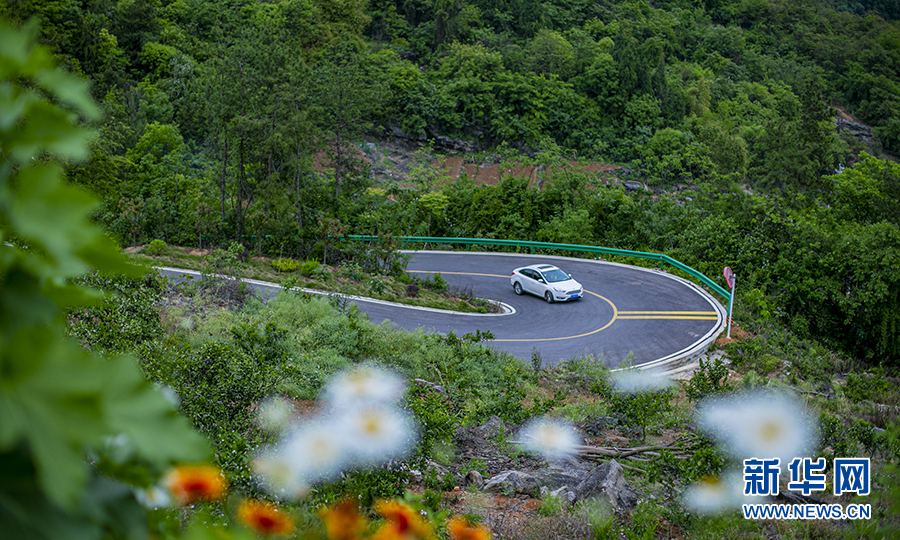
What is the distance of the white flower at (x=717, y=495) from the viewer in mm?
6043

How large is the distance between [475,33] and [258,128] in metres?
42.7

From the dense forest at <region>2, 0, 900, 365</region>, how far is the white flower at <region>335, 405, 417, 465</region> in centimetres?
419

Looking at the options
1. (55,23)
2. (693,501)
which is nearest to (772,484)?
(693,501)

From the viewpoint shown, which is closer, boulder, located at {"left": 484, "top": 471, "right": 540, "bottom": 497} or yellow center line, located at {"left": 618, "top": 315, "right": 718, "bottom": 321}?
boulder, located at {"left": 484, "top": 471, "right": 540, "bottom": 497}

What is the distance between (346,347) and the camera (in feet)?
36.0

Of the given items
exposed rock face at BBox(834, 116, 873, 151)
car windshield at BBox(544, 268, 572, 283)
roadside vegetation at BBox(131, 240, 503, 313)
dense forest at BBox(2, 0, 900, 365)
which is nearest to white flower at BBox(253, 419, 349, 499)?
dense forest at BBox(2, 0, 900, 365)

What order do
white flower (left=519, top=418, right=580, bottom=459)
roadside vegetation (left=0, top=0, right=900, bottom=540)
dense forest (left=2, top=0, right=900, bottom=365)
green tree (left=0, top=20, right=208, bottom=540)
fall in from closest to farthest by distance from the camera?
green tree (left=0, top=20, right=208, bottom=540)
roadside vegetation (left=0, top=0, right=900, bottom=540)
white flower (left=519, top=418, right=580, bottom=459)
dense forest (left=2, top=0, right=900, bottom=365)

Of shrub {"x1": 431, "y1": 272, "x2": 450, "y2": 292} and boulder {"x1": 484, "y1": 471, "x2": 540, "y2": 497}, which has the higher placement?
boulder {"x1": 484, "y1": 471, "x2": 540, "y2": 497}

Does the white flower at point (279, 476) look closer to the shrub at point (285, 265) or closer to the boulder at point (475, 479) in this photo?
the boulder at point (475, 479)

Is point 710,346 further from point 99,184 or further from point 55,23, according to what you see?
point 55,23

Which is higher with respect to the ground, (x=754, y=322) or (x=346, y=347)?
(x=346, y=347)

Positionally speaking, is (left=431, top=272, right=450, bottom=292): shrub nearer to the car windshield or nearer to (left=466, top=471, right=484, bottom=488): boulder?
the car windshield

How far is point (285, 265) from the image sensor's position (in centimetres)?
2095

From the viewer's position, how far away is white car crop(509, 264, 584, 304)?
20703 mm
